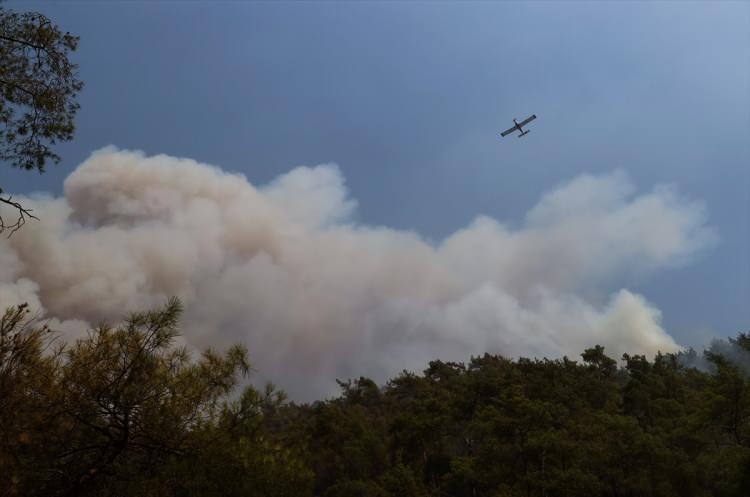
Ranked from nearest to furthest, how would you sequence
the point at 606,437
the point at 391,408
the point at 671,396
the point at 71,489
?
the point at 71,489, the point at 606,437, the point at 671,396, the point at 391,408

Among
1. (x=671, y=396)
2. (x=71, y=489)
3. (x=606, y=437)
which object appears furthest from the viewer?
(x=671, y=396)

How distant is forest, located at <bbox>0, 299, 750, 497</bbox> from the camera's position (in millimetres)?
8039

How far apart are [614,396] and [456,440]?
12383mm

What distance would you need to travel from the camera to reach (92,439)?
8.56 metres

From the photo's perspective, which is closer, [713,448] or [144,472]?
[144,472]

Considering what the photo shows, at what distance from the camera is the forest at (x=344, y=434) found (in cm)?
804

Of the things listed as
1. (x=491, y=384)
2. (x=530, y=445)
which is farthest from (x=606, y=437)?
(x=491, y=384)

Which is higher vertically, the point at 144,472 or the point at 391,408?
the point at 391,408

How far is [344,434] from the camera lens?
122 ft

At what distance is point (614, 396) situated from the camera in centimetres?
3847

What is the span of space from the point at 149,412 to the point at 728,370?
22654mm

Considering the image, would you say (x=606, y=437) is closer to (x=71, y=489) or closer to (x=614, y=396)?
(x=614, y=396)

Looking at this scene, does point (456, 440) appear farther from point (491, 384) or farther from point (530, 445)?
point (530, 445)

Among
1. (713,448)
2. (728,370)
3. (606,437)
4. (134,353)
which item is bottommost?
(713,448)
